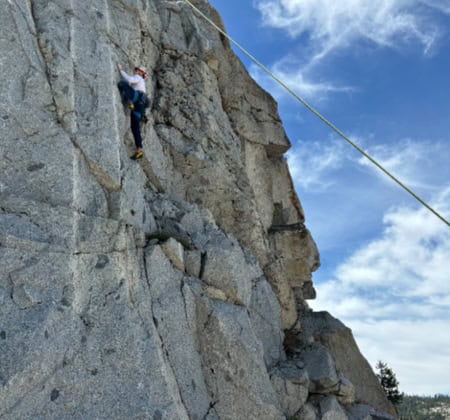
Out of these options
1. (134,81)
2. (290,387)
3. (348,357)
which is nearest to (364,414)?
(348,357)

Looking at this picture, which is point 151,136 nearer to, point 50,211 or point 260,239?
point 260,239

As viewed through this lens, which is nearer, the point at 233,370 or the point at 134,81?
the point at 233,370

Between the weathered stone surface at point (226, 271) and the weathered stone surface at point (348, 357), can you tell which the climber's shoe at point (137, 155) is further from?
the weathered stone surface at point (348, 357)

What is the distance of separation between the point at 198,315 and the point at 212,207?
6.26m

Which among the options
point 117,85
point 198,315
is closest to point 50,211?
point 198,315

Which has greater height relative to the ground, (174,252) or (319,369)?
(174,252)

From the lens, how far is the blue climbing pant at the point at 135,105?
13180mm

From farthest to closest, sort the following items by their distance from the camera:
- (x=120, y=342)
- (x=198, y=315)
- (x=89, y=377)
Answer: (x=198, y=315) < (x=120, y=342) < (x=89, y=377)

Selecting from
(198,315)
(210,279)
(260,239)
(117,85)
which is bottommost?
(198,315)

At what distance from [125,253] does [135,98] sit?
560 cm

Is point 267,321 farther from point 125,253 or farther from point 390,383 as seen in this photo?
point 390,383

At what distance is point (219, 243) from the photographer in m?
13.5

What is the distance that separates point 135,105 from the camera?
44.1 feet

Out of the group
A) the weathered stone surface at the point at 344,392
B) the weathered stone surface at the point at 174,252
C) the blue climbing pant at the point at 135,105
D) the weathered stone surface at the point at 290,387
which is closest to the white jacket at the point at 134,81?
the blue climbing pant at the point at 135,105
